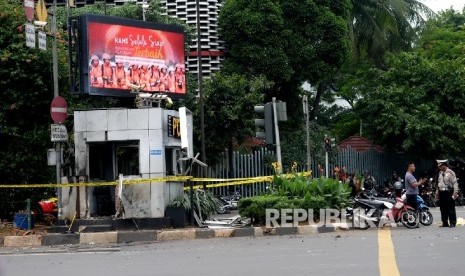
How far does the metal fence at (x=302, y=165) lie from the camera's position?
1340 inches

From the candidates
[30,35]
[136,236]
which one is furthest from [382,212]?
[30,35]

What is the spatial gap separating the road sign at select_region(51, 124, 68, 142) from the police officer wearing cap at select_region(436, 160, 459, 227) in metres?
9.18

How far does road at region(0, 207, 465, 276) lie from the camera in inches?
439

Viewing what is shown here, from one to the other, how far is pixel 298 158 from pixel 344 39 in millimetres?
5897

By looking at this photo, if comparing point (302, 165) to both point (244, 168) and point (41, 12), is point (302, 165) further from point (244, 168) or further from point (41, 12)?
point (41, 12)

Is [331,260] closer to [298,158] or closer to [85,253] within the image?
[85,253]

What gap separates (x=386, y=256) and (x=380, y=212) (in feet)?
24.7

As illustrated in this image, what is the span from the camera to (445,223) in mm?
19453

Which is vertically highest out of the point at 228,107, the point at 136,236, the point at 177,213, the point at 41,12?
the point at 41,12

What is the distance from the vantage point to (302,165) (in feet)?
117

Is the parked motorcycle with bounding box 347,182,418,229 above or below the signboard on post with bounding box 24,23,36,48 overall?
below

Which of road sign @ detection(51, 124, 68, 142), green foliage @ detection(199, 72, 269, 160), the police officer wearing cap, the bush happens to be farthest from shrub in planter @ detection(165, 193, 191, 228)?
green foliage @ detection(199, 72, 269, 160)

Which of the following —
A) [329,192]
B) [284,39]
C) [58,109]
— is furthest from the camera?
[284,39]

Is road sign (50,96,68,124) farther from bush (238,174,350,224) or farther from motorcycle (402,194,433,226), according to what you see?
motorcycle (402,194,433,226)
